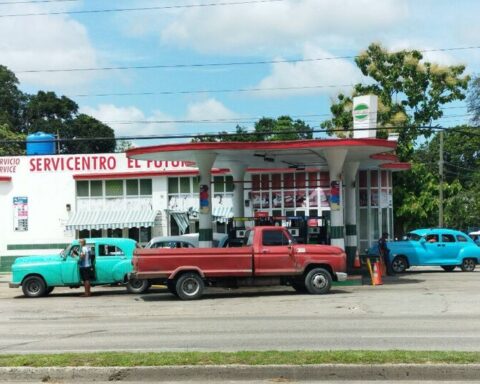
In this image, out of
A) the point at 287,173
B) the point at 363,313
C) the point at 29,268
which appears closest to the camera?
the point at 363,313

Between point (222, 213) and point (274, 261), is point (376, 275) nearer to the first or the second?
point (274, 261)

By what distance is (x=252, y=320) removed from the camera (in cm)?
1512

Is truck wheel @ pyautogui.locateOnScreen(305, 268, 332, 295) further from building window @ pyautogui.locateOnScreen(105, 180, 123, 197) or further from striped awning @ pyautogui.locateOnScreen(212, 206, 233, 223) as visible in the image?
building window @ pyautogui.locateOnScreen(105, 180, 123, 197)

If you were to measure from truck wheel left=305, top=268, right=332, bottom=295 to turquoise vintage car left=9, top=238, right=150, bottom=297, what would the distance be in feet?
17.0

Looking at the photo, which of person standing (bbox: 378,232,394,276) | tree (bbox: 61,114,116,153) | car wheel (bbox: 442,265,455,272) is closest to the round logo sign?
person standing (bbox: 378,232,394,276)

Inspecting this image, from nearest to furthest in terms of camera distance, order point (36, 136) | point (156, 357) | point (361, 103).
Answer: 1. point (156, 357)
2. point (361, 103)
3. point (36, 136)

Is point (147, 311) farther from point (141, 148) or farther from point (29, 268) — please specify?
point (141, 148)

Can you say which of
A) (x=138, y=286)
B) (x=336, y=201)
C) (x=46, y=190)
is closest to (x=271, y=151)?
(x=336, y=201)

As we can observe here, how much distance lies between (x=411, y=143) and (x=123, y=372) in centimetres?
3692

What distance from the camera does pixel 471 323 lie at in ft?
45.5

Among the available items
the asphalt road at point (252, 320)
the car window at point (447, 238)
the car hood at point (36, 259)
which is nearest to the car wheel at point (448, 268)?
the car window at point (447, 238)

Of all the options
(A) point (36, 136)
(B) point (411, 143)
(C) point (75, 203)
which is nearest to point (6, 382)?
(C) point (75, 203)

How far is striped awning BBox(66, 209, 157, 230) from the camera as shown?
36.9 meters

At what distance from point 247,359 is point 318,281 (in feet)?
39.2
